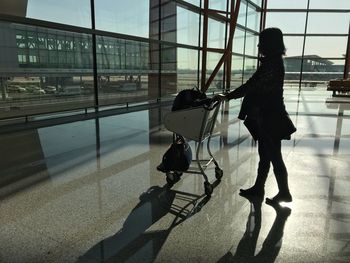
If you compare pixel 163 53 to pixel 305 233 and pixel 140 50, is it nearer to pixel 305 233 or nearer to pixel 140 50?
pixel 140 50

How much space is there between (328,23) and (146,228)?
634 inches

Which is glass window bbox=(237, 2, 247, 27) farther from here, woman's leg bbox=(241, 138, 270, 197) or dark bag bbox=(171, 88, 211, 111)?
woman's leg bbox=(241, 138, 270, 197)

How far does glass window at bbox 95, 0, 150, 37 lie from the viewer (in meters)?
7.30

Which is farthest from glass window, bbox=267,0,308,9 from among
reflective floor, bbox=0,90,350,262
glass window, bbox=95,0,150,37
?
reflective floor, bbox=0,90,350,262

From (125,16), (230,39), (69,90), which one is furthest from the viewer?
(230,39)

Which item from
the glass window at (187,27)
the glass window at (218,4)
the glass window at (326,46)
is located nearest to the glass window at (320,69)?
→ the glass window at (326,46)

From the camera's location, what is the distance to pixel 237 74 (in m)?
14.6

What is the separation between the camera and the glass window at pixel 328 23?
48.9 feet

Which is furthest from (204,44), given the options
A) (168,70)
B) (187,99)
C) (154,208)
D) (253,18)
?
(154,208)

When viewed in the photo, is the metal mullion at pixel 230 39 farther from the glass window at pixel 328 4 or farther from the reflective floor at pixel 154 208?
the reflective floor at pixel 154 208

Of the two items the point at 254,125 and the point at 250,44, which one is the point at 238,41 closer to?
the point at 250,44

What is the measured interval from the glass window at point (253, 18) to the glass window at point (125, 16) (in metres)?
7.42

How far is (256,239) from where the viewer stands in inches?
83.3

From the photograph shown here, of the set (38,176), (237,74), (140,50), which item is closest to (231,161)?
(38,176)
